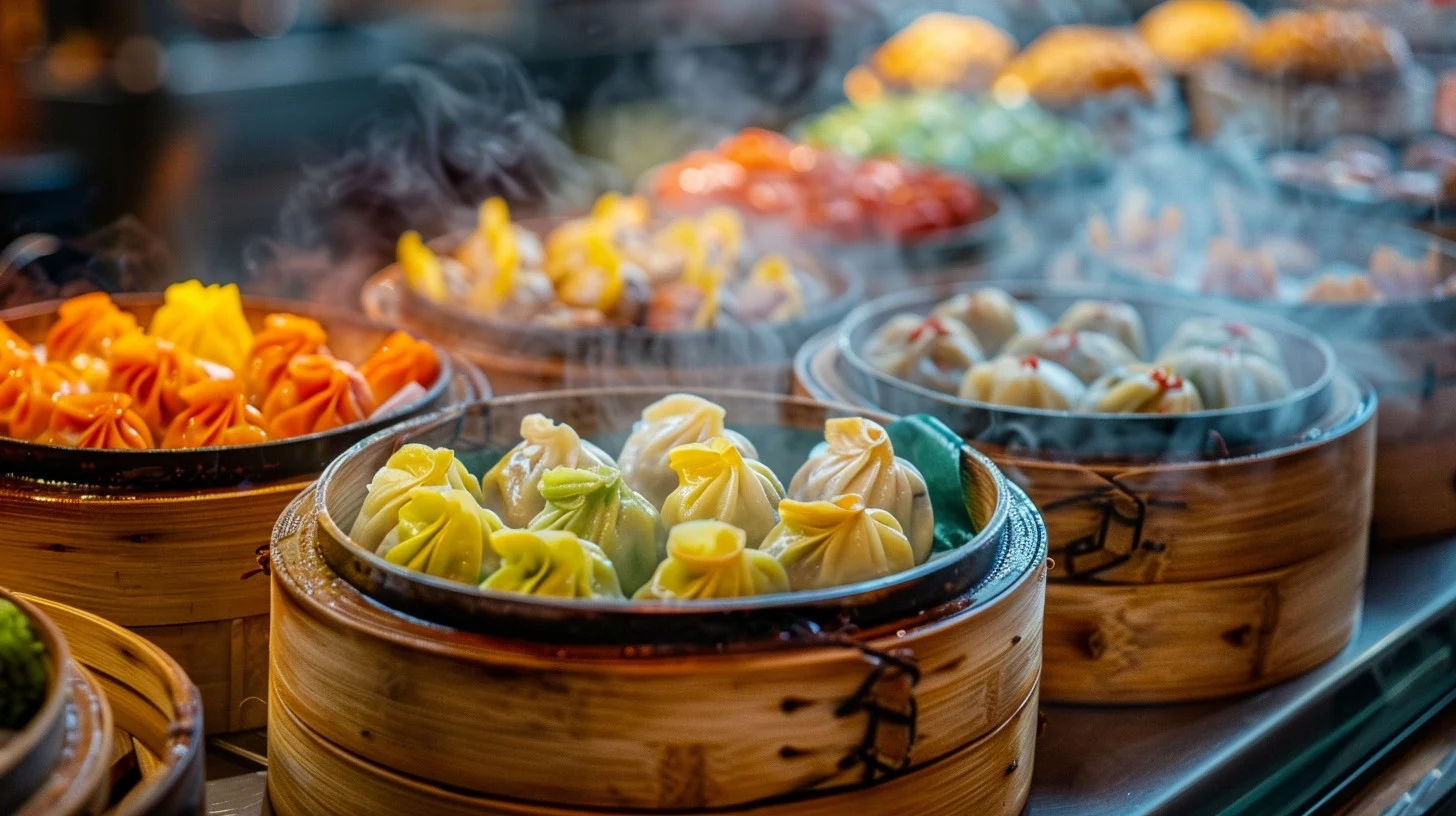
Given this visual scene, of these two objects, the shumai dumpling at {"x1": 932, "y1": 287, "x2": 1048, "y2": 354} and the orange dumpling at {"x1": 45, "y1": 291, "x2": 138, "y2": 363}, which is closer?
the orange dumpling at {"x1": 45, "y1": 291, "x2": 138, "y2": 363}

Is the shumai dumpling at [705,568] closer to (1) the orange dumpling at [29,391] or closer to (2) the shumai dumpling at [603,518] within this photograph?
(2) the shumai dumpling at [603,518]

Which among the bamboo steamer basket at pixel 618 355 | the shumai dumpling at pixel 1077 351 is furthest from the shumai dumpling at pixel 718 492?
the shumai dumpling at pixel 1077 351

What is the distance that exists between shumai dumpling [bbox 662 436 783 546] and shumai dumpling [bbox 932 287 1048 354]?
3.95 ft

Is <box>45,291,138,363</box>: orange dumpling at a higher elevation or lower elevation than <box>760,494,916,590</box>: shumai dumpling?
lower

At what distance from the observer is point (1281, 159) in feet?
15.1

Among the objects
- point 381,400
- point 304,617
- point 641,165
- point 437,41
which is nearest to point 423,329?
point 381,400

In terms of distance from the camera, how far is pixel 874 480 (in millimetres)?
1934

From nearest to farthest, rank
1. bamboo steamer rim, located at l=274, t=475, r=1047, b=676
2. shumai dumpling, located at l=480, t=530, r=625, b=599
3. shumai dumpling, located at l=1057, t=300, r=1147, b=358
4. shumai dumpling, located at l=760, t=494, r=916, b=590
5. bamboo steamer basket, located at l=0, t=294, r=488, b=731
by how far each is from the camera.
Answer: bamboo steamer rim, located at l=274, t=475, r=1047, b=676 → shumai dumpling, located at l=480, t=530, r=625, b=599 → shumai dumpling, located at l=760, t=494, r=916, b=590 → bamboo steamer basket, located at l=0, t=294, r=488, b=731 → shumai dumpling, located at l=1057, t=300, r=1147, b=358

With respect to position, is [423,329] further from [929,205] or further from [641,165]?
[641,165]

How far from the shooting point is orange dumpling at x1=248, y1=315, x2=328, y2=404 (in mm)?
2408

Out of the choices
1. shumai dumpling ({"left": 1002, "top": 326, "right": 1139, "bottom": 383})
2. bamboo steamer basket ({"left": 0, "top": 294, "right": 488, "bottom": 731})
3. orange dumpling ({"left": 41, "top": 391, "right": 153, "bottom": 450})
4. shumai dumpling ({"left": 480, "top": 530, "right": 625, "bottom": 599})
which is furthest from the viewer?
shumai dumpling ({"left": 1002, "top": 326, "right": 1139, "bottom": 383})

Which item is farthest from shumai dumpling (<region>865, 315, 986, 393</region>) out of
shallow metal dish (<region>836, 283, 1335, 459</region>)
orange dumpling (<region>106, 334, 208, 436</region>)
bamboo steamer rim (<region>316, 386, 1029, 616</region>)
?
orange dumpling (<region>106, 334, 208, 436</region>)

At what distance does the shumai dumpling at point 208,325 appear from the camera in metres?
2.51

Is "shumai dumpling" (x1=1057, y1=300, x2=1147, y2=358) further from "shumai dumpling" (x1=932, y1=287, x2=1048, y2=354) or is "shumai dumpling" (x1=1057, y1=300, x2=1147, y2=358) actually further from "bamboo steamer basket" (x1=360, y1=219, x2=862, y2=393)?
"bamboo steamer basket" (x1=360, y1=219, x2=862, y2=393)
